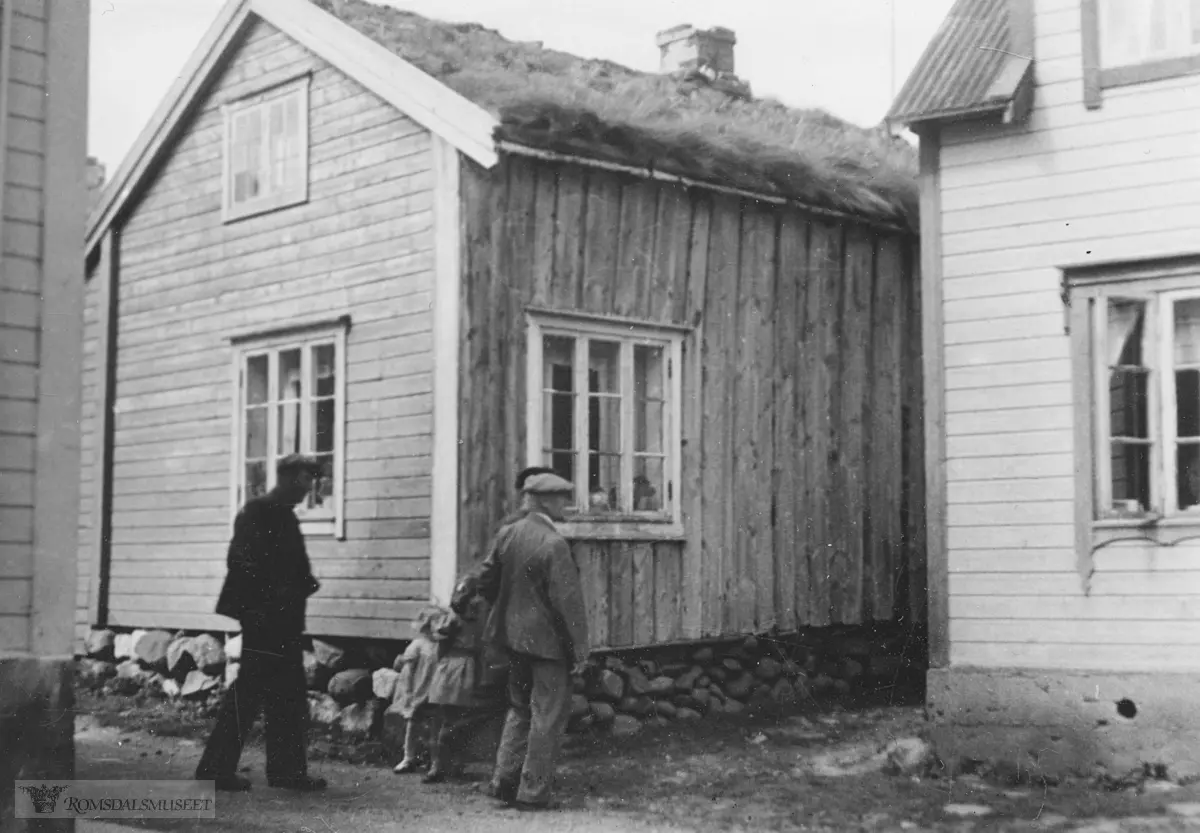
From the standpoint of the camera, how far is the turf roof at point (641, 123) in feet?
37.7

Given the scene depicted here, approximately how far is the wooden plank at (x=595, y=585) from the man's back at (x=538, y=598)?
95.0 inches

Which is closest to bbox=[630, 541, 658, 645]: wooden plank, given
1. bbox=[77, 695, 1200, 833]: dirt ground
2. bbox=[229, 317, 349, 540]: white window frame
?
bbox=[77, 695, 1200, 833]: dirt ground

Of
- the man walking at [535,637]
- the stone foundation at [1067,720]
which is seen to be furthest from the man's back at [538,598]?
the stone foundation at [1067,720]

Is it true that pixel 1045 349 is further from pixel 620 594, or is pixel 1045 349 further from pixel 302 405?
pixel 302 405

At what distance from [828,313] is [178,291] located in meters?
6.06

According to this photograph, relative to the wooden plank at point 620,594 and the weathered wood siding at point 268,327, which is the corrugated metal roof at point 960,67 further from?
the wooden plank at point 620,594

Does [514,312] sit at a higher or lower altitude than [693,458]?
higher

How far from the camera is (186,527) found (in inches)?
541

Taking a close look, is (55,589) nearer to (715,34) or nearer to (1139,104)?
(1139,104)

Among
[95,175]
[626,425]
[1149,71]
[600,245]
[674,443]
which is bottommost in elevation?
[674,443]

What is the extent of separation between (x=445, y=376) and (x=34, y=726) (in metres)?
4.68

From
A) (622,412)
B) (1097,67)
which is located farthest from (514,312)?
(1097,67)

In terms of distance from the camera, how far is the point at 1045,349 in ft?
32.4

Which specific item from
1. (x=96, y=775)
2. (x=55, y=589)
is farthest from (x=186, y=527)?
(x=55, y=589)
